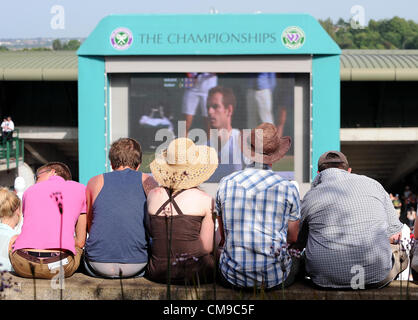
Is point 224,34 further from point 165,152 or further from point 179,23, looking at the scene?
point 165,152

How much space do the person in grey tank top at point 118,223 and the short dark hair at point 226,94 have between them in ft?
32.6

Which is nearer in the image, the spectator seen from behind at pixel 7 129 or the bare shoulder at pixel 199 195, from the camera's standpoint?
the bare shoulder at pixel 199 195

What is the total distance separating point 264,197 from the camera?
3480mm

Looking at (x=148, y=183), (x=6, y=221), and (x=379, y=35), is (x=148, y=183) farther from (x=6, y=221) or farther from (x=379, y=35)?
(x=379, y=35)

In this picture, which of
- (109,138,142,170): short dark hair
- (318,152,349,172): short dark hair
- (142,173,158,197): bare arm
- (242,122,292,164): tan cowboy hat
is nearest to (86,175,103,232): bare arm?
(109,138,142,170): short dark hair

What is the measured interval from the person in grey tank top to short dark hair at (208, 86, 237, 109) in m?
9.95

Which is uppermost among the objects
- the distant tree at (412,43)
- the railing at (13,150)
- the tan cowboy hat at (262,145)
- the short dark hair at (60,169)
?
the distant tree at (412,43)

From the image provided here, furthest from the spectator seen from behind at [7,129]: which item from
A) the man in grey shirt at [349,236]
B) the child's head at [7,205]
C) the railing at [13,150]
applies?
the man in grey shirt at [349,236]

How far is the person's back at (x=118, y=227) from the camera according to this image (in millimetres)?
3834

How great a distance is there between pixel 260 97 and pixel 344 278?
34.2 feet

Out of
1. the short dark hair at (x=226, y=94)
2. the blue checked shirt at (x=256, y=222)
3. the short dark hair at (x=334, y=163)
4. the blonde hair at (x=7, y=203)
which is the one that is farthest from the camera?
the short dark hair at (x=226, y=94)

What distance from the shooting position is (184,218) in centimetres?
364

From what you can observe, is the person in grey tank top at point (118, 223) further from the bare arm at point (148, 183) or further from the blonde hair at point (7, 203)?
the blonde hair at point (7, 203)

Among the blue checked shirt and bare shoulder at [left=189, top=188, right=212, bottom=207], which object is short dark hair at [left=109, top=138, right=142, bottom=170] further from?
the blue checked shirt
